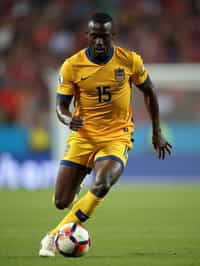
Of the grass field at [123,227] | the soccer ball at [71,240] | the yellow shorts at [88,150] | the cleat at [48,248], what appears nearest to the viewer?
the soccer ball at [71,240]

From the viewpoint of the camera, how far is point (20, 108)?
2130cm

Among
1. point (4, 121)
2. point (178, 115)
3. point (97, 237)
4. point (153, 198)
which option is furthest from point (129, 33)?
point (97, 237)

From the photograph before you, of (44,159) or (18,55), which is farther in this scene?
(18,55)

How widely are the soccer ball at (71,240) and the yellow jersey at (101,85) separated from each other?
128 centimetres

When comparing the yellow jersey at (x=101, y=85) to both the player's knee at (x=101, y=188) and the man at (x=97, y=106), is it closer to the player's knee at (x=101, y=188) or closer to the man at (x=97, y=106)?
the man at (x=97, y=106)

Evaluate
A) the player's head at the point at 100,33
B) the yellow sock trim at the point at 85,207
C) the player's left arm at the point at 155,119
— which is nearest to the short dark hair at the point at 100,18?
the player's head at the point at 100,33

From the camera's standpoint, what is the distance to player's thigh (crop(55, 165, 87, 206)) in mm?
9023

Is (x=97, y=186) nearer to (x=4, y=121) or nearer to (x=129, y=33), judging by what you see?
(x=4, y=121)

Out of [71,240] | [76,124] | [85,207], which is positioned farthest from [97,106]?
[71,240]

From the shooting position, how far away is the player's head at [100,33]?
8.73 meters

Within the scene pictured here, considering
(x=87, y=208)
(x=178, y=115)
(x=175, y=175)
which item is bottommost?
(x=175, y=175)

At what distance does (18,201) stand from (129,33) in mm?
7935

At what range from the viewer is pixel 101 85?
9102mm

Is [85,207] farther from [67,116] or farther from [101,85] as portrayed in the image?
[101,85]
